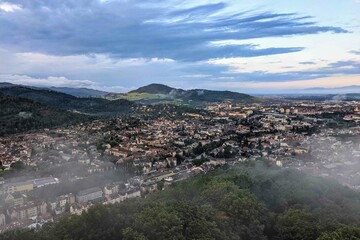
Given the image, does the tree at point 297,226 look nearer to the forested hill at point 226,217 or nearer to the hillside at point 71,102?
the forested hill at point 226,217

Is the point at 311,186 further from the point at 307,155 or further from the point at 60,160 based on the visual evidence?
the point at 60,160

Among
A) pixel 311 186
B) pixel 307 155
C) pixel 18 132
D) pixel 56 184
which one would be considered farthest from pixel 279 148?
pixel 18 132

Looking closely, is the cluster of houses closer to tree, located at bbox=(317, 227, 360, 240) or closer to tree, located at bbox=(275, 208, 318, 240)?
tree, located at bbox=(275, 208, 318, 240)

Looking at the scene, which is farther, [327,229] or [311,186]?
[311,186]

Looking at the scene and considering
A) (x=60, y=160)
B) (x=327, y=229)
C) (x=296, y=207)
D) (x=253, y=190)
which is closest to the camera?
(x=327, y=229)

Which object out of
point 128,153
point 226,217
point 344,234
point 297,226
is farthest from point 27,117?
point 344,234

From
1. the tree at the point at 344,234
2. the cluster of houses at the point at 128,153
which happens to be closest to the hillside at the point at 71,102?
the cluster of houses at the point at 128,153

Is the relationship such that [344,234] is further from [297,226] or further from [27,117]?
[27,117]
